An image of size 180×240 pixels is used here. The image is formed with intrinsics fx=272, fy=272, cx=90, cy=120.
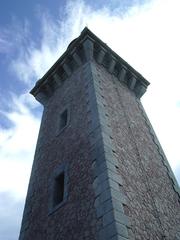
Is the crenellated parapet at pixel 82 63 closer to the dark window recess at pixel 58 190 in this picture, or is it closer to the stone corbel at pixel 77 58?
the stone corbel at pixel 77 58

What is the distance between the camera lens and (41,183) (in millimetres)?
8547

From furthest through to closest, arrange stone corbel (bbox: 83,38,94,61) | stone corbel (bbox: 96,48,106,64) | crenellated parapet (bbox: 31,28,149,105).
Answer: stone corbel (bbox: 96,48,106,64) → crenellated parapet (bbox: 31,28,149,105) → stone corbel (bbox: 83,38,94,61)

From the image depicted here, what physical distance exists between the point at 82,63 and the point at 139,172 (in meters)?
5.53

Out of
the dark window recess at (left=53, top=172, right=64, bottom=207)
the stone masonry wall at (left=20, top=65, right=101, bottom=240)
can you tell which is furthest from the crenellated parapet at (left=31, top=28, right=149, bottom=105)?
the dark window recess at (left=53, top=172, right=64, bottom=207)

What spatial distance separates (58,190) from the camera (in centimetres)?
771

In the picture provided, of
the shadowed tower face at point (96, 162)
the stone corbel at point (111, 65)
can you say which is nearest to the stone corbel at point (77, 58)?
the shadowed tower face at point (96, 162)

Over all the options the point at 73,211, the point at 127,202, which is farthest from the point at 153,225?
the point at 73,211

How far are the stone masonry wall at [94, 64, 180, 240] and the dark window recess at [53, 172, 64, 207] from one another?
195cm

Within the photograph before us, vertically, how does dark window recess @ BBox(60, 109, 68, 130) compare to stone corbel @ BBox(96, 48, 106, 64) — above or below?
below

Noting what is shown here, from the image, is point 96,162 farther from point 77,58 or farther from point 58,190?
point 77,58

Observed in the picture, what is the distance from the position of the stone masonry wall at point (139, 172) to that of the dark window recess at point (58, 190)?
195 centimetres

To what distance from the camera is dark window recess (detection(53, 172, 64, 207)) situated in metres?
7.48

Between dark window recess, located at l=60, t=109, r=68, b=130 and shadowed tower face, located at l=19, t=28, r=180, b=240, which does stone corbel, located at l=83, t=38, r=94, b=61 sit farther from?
dark window recess, located at l=60, t=109, r=68, b=130

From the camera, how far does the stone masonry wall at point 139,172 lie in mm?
6020
